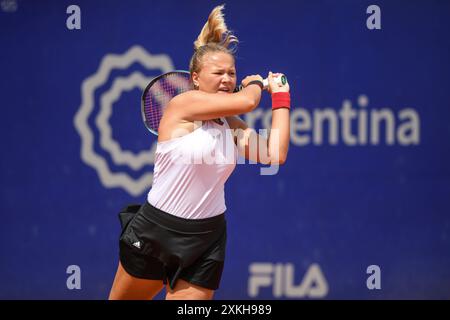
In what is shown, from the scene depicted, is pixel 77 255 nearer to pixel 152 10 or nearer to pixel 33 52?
pixel 33 52

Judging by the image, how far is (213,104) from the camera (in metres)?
2.69

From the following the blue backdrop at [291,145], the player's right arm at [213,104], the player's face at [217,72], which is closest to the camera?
the player's right arm at [213,104]

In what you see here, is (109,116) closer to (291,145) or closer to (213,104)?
(291,145)

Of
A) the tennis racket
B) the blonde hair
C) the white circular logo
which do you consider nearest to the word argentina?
the white circular logo

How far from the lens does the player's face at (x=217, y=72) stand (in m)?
2.81

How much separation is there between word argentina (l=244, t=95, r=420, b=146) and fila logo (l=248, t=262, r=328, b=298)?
0.80 metres

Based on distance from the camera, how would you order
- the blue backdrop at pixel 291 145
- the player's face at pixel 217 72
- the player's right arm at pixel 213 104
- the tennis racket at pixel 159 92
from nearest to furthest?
1. the player's right arm at pixel 213 104
2. the player's face at pixel 217 72
3. the tennis racket at pixel 159 92
4. the blue backdrop at pixel 291 145

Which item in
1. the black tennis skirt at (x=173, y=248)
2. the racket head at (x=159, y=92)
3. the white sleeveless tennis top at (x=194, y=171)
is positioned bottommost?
the black tennis skirt at (x=173, y=248)

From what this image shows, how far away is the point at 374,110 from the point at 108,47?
5.64 ft

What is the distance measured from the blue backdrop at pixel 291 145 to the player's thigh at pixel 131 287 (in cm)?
150

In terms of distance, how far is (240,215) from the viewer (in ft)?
14.2

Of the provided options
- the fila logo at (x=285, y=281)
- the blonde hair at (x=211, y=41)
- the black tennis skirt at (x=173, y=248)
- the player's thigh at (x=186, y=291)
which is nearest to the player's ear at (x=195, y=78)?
the blonde hair at (x=211, y=41)

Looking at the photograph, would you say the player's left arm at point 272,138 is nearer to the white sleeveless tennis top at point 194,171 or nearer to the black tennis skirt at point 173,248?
the white sleeveless tennis top at point 194,171

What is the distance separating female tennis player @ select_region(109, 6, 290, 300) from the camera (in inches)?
107
